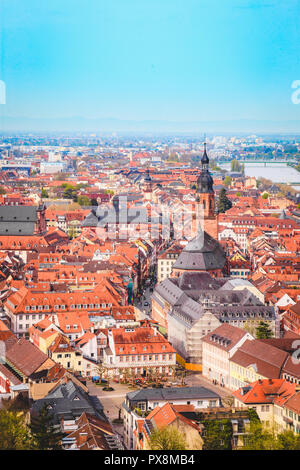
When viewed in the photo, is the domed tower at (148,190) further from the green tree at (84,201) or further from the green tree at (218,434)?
the green tree at (218,434)

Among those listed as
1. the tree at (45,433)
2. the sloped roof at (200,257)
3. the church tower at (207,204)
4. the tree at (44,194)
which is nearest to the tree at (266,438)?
the tree at (45,433)

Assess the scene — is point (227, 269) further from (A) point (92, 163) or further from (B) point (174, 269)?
(A) point (92, 163)

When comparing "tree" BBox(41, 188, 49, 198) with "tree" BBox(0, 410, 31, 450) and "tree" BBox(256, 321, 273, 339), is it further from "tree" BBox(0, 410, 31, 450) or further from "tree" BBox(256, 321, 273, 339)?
"tree" BBox(0, 410, 31, 450)

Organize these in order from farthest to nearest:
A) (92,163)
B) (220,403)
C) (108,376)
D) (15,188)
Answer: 1. (92,163)
2. (15,188)
3. (108,376)
4. (220,403)

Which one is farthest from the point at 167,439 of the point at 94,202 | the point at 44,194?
the point at 44,194

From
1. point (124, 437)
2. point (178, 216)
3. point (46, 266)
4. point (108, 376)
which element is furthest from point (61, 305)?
point (178, 216)
